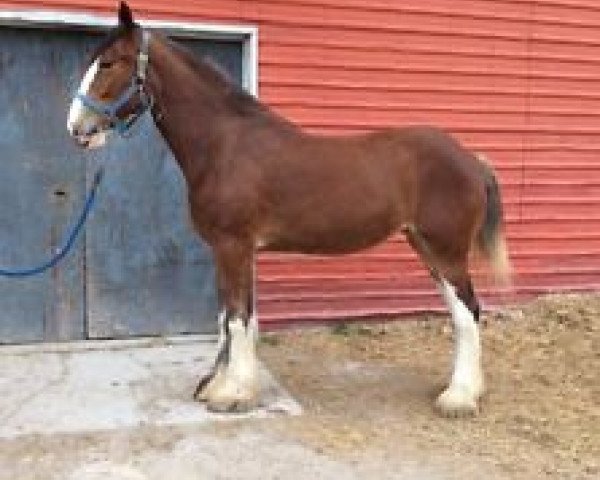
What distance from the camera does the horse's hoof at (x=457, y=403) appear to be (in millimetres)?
5555

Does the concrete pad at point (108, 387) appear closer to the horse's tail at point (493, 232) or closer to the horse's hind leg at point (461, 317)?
the horse's hind leg at point (461, 317)

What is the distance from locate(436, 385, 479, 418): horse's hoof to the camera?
555cm

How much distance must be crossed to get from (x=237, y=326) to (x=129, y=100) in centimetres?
141

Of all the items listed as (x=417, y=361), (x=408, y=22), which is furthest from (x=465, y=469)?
(x=408, y=22)

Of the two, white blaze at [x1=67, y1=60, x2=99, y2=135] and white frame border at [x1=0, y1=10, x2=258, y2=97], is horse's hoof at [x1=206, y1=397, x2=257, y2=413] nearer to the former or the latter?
white blaze at [x1=67, y1=60, x2=99, y2=135]

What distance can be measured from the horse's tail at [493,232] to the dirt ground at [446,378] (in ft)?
2.71

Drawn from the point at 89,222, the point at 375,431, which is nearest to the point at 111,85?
the point at 89,222

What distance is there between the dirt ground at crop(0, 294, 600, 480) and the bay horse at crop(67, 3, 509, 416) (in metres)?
0.33

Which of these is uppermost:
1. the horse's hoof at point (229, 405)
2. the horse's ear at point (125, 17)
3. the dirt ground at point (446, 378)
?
the horse's ear at point (125, 17)

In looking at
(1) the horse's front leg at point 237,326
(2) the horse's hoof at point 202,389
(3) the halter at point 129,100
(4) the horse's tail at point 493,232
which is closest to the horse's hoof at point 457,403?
(4) the horse's tail at point 493,232

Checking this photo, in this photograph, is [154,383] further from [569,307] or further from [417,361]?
[569,307]

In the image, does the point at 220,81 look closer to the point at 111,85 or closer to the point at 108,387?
the point at 111,85

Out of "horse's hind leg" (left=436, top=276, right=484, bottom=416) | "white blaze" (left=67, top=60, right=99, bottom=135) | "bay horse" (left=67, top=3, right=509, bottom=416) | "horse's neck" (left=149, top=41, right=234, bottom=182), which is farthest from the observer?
"horse's hind leg" (left=436, top=276, right=484, bottom=416)

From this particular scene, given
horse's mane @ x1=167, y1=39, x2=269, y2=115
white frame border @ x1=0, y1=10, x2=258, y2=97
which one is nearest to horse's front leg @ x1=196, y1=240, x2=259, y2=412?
horse's mane @ x1=167, y1=39, x2=269, y2=115
